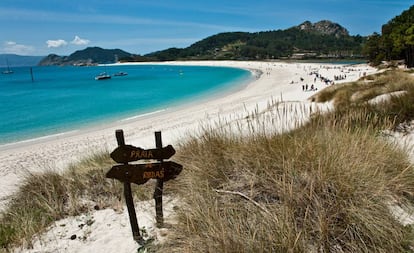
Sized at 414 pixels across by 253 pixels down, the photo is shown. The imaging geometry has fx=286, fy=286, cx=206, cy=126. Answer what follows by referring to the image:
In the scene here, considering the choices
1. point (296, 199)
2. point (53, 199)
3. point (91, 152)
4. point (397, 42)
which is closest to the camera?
point (296, 199)

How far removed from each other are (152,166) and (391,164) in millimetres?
3035

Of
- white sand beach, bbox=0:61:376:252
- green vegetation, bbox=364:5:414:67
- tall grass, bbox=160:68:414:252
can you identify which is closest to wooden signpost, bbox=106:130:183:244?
white sand beach, bbox=0:61:376:252

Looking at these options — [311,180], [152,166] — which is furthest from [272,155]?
[152,166]

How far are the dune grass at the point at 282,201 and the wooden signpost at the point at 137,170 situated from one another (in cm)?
36

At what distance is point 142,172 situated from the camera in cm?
338

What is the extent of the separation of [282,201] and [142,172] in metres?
1.62

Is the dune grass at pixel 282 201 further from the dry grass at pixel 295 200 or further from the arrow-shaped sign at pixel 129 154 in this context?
the arrow-shaped sign at pixel 129 154

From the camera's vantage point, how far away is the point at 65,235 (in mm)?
3723

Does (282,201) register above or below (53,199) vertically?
above

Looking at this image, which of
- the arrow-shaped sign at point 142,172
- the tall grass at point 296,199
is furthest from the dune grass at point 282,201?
the arrow-shaped sign at point 142,172

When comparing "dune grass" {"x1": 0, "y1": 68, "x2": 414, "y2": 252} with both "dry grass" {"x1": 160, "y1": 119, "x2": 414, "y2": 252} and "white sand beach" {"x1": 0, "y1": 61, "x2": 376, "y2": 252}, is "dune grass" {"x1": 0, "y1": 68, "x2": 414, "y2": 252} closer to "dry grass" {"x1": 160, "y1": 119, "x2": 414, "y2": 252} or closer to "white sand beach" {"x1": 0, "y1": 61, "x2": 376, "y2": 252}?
"dry grass" {"x1": 160, "y1": 119, "x2": 414, "y2": 252}

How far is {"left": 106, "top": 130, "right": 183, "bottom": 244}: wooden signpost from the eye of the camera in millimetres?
3279

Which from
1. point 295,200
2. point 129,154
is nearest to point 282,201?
point 295,200

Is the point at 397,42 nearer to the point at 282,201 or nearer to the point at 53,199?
the point at 282,201
